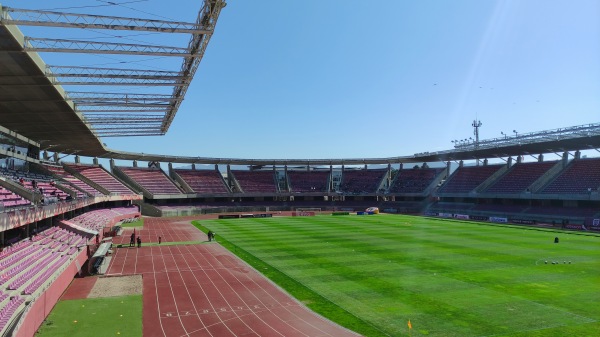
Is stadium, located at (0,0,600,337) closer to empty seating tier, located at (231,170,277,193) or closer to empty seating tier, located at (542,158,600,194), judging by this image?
empty seating tier, located at (542,158,600,194)

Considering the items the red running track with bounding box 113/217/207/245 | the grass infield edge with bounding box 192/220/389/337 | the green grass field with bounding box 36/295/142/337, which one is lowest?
the green grass field with bounding box 36/295/142/337

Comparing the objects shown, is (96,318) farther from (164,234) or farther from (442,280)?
(164,234)

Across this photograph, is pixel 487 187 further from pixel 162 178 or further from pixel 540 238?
pixel 162 178

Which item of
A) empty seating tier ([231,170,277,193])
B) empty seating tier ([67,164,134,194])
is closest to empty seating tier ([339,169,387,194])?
empty seating tier ([231,170,277,193])

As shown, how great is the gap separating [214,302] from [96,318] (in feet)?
14.7

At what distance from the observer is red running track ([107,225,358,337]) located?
46.4 feet

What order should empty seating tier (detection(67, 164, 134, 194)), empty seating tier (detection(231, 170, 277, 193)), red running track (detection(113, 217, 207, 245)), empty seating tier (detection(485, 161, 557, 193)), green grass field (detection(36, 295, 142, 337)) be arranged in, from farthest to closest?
empty seating tier (detection(231, 170, 277, 193)), empty seating tier (detection(485, 161, 557, 193)), empty seating tier (detection(67, 164, 134, 194)), red running track (detection(113, 217, 207, 245)), green grass field (detection(36, 295, 142, 337))

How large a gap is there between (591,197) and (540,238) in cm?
1927

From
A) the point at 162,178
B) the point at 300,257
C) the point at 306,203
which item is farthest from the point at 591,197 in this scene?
the point at 162,178

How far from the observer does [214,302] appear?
1741cm

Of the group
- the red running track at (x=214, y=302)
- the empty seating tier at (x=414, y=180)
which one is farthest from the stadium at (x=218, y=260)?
the empty seating tier at (x=414, y=180)

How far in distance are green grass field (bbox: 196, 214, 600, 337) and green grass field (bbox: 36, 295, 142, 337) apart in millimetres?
6630

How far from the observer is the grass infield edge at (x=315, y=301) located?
14.0 metres

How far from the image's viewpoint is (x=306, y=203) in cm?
8319
